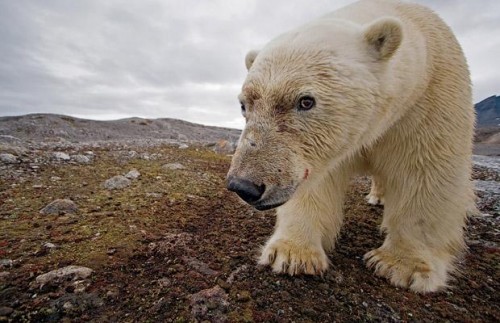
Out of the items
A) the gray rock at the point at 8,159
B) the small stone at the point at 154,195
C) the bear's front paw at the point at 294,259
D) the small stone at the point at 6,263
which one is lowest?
the small stone at the point at 6,263

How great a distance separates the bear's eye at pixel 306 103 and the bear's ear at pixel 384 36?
619 mm

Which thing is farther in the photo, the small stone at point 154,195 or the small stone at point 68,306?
the small stone at point 154,195

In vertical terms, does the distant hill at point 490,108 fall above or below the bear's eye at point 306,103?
above

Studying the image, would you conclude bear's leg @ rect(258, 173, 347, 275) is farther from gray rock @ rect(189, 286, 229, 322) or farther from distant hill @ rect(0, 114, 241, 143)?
distant hill @ rect(0, 114, 241, 143)

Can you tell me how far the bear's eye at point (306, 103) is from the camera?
202 cm

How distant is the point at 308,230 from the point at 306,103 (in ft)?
3.32

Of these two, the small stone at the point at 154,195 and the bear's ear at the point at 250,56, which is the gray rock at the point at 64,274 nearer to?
the small stone at the point at 154,195

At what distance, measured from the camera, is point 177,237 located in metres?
2.55

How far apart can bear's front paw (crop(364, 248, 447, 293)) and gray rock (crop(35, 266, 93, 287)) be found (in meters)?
1.88

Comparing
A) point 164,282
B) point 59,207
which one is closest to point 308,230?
point 164,282

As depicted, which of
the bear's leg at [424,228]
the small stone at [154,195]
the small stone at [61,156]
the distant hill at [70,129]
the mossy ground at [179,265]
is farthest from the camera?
the distant hill at [70,129]

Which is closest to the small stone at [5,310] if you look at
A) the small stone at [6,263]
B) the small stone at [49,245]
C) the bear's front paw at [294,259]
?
the small stone at [6,263]

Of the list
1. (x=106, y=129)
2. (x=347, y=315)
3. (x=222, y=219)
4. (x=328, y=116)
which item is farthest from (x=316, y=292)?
(x=106, y=129)

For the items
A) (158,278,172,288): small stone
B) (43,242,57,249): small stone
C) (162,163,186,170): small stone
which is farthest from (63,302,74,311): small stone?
(162,163,186,170): small stone
